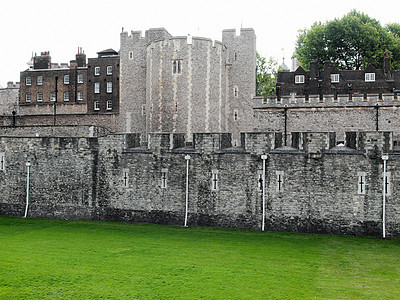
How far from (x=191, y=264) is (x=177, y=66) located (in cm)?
1984

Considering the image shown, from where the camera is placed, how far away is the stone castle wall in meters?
14.2

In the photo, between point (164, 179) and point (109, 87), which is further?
point (109, 87)

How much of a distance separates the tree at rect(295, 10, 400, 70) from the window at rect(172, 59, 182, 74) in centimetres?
1674

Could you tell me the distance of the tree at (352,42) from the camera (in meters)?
39.2

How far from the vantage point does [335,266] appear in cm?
1093

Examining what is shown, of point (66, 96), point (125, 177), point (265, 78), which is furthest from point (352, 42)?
point (125, 177)

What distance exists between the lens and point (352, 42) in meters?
39.9

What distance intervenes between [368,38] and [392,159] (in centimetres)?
2884

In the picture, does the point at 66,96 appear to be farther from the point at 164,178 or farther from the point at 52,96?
the point at 164,178

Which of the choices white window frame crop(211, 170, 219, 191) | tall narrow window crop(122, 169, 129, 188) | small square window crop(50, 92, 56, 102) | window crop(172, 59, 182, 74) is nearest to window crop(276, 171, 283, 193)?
white window frame crop(211, 170, 219, 191)

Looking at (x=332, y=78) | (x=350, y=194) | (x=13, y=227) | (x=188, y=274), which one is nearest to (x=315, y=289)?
(x=188, y=274)

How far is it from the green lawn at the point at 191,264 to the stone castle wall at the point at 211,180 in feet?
2.86

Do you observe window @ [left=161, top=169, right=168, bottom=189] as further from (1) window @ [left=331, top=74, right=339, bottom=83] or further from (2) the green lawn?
(1) window @ [left=331, top=74, right=339, bottom=83]

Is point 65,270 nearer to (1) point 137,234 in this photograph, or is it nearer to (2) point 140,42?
(1) point 137,234
